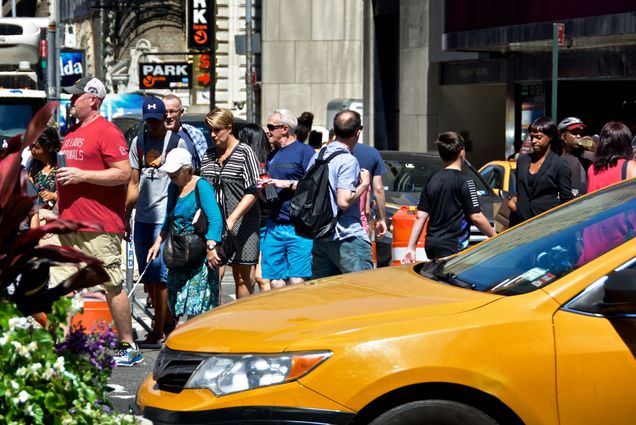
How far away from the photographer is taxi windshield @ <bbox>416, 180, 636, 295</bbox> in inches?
209

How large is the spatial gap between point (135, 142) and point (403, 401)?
5.76 meters

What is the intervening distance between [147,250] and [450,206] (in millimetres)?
2523

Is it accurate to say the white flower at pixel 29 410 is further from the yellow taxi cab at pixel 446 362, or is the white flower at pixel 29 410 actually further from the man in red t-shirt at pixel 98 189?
the man in red t-shirt at pixel 98 189

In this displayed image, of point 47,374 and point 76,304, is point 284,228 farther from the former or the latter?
point 47,374

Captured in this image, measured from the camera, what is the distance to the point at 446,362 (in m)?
4.89

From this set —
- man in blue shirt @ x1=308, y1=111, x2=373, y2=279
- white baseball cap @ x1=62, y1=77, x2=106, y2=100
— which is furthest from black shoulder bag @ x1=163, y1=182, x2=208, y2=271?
white baseball cap @ x1=62, y1=77, x2=106, y2=100

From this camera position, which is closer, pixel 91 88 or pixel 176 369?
pixel 176 369

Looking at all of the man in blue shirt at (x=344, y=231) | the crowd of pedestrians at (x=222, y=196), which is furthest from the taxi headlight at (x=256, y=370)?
the man in blue shirt at (x=344, y=231)

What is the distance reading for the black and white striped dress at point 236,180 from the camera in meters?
9.80

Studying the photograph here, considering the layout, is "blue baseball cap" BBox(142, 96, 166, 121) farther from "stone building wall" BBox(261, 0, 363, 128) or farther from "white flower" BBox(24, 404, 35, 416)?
"stone building wall" BBox(261, 0, 363, 128)

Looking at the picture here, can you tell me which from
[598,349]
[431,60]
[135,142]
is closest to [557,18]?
[431,60]

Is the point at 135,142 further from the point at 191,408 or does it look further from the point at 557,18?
the point at 557,18

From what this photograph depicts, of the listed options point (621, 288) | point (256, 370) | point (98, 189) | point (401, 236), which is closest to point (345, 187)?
point (98, 189)

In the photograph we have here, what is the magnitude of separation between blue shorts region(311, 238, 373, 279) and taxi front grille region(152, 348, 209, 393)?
3544 mm
